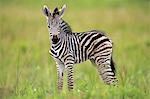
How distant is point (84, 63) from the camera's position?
48.6 feet

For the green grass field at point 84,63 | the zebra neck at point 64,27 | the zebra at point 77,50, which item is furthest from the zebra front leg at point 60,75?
the zebra neck at point 64,27

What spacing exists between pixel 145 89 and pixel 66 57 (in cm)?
137

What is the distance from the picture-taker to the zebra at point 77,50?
9.32m

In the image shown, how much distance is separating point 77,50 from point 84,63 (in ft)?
→ 16.9

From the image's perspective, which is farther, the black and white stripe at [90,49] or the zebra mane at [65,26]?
the black and white stripe at [90,49]

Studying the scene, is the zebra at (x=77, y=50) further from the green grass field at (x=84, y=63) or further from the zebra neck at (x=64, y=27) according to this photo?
the green grass field at (x=84, y=63)

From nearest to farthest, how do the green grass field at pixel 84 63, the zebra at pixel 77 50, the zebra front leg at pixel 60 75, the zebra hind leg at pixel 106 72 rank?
the green grass field at pixel 84 63 → the zebra at pixel 77 50 → the zebra front leg at pixel 60 75 → the zebra hind leg at pixel 106 72

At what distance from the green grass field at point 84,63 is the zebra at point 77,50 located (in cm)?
21

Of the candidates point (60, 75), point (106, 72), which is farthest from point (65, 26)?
point (106, 72)

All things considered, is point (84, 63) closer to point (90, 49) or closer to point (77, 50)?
point (90, 49)

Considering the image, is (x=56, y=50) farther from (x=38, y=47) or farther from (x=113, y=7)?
(x=113, y=7)

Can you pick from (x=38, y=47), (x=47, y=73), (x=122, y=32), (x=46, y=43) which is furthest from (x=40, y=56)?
(x=122, y=32)

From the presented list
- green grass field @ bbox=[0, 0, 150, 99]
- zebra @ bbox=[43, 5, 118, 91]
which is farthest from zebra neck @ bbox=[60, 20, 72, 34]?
green grass field @ bbox=[0, 0, 150, 99]

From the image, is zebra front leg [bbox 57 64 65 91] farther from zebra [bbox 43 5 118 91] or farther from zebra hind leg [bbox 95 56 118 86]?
zebra hind leg [bbox 95 56 118 86]
